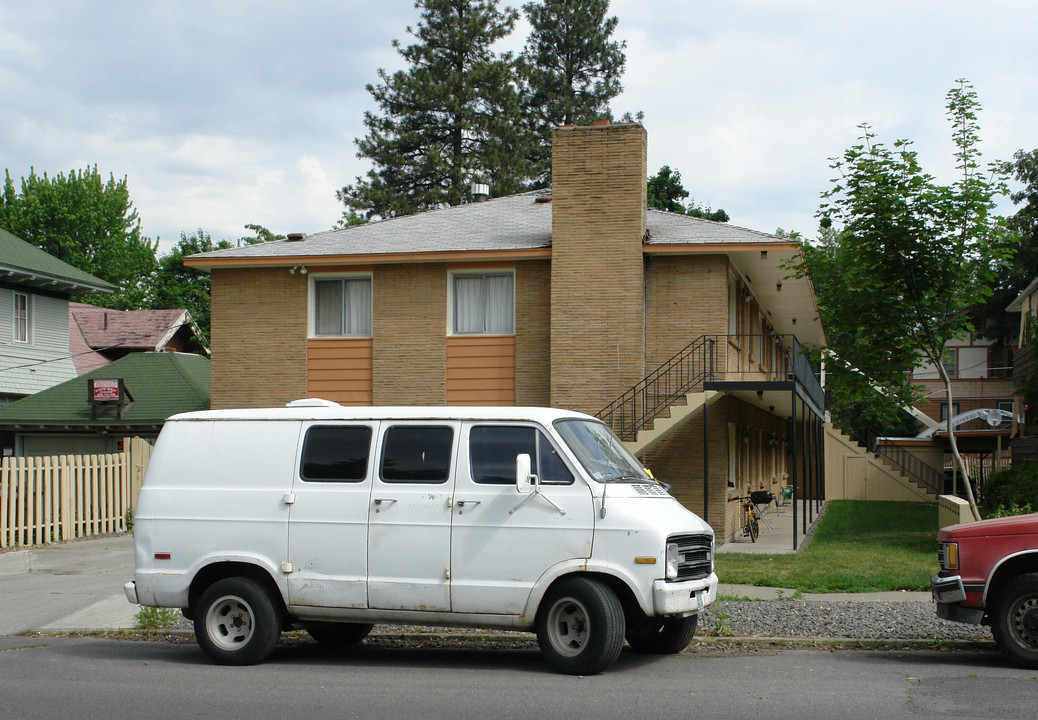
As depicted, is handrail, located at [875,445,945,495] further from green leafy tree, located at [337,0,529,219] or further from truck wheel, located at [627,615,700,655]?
truck wheel, located at [627,615,700,655]

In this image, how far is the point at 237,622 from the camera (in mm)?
9320

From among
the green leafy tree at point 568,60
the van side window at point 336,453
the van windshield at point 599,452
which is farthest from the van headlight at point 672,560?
the green leafy tree at point 568,60

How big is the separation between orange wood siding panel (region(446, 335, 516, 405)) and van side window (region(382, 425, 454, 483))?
1202 centimetres

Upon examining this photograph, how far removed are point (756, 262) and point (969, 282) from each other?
497 centimetres

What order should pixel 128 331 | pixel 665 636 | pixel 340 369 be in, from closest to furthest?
1. pixel 665 636
2. pixel 340 369
3. pixel 128 331

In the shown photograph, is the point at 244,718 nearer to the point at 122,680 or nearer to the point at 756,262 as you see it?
the point at 122,680

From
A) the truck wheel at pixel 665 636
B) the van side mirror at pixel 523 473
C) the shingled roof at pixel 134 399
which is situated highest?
the shingled roof at pixel 134 399

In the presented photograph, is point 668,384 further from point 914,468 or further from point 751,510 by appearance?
point 914,468

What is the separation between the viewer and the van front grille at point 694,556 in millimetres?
8594

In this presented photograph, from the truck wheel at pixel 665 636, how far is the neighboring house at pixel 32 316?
24.4 meters

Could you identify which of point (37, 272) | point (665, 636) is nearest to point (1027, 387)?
point (665, 636)

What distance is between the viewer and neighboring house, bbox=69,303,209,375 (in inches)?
1713

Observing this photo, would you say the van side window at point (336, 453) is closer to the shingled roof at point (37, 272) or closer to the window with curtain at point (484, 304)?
the window with curtain at point (484, 304)

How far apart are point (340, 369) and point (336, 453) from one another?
12.9 m
